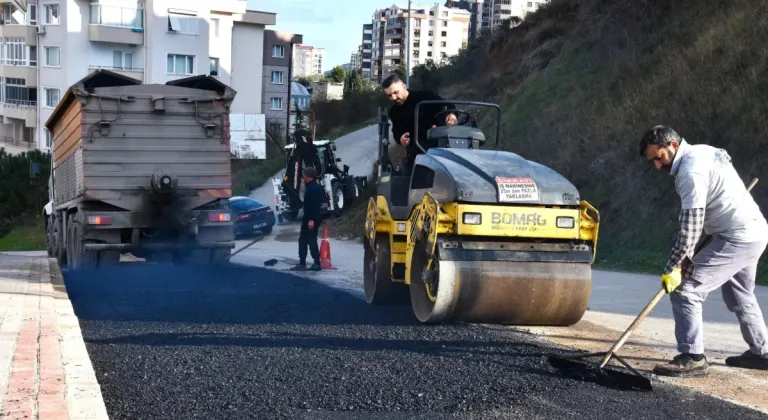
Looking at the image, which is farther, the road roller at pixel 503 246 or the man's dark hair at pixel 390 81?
the man's dark hair at pixel 390 81

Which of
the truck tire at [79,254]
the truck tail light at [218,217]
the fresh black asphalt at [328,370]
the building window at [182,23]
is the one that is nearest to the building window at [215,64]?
the building window at [182,23]

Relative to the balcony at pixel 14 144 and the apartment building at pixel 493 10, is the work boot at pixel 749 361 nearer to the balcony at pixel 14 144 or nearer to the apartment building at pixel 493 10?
the balcony at pixel 14 144

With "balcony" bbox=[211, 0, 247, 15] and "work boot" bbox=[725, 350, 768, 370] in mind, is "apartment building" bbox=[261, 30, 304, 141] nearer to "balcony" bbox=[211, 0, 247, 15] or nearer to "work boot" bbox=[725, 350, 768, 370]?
"balcony" bbox=[211, 0, 247, 15]

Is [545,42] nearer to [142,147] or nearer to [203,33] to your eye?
[142,147]

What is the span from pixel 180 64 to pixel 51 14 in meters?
7.98

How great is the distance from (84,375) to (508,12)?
147004 mm

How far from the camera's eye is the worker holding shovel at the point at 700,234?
663 centimetres

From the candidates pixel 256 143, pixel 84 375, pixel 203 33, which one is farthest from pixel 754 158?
pixel 203 33

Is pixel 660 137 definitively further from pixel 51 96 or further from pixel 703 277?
pixel 51 96

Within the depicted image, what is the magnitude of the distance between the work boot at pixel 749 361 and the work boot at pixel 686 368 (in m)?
0.48

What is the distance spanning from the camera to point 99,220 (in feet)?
46.9

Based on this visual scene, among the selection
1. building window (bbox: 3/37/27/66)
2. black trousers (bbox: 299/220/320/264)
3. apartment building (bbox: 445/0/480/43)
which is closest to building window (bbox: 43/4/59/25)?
building window (bbox: 3/37/27/66)

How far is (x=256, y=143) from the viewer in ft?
174

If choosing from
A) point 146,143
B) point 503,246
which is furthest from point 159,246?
point 503,246
